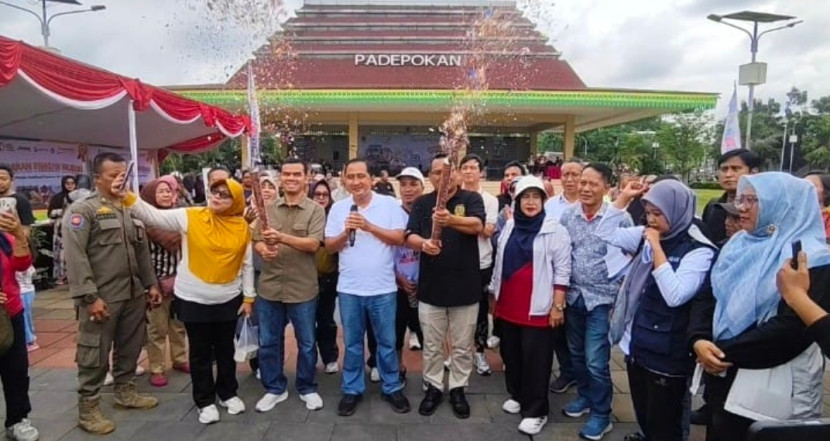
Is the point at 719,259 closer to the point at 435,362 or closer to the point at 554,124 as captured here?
the point at 435,362

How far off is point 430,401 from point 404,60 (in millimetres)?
20528

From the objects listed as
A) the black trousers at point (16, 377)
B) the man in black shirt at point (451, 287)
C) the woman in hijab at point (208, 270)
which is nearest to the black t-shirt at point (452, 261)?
the man in black shirt at point (451, 287)

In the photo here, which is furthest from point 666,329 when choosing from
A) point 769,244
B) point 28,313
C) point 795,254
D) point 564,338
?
point 28,313

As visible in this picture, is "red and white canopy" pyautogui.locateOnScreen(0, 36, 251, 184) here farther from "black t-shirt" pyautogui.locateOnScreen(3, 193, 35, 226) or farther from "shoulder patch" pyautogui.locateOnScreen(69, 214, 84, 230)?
"shoulder patch" pyautogui.locateOnScreen(69, 214, 84, 230)

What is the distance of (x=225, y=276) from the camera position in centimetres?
313

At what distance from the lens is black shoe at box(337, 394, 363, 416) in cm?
326

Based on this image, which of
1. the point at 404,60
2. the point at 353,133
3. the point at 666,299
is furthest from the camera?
the point at 404,60

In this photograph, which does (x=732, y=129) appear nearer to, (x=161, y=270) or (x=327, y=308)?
(x=327, y=308)

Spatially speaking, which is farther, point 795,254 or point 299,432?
point 299,432

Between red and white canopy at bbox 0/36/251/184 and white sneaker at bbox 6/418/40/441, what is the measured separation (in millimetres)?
3166

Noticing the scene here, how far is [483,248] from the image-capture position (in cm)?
380

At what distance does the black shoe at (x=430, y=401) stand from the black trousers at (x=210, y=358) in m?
1.28

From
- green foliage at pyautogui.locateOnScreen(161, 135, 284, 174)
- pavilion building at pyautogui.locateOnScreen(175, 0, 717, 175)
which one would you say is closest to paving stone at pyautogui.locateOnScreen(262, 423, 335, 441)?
pavilion building at pyautogui.locateOnScreen(175, 0, 717, 175)

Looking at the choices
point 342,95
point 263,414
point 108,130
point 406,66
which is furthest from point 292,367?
point 406,66
